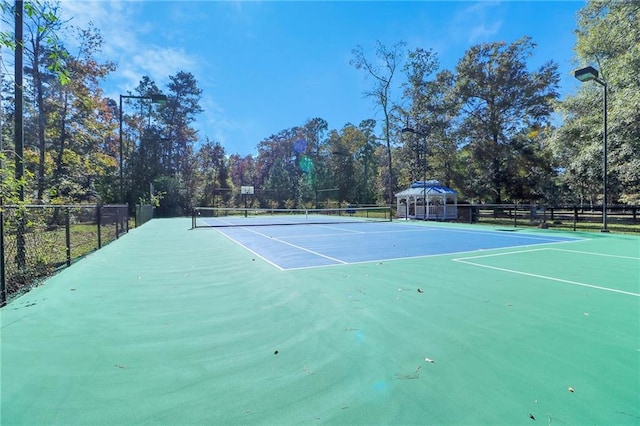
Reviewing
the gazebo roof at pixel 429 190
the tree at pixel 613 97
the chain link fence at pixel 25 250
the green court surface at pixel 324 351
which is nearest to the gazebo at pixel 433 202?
the gazebo roof at pixel 429 190

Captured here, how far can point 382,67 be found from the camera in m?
28.4

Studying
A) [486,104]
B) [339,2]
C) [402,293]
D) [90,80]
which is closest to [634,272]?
[402,293]

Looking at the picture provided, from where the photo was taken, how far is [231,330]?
3016mm

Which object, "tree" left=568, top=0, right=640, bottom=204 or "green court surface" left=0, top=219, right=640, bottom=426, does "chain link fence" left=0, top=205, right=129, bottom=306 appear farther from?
"tree" left=568, top=0, right=640, bottom=204

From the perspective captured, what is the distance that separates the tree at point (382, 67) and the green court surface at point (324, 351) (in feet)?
77.3

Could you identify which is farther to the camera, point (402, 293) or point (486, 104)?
point (486, 104)

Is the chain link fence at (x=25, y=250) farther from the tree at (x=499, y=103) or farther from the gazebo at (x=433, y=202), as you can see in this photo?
the tree at (x=499, y=103)

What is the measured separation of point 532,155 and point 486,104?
552 centimetres

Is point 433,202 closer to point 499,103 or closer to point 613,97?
point 499,103

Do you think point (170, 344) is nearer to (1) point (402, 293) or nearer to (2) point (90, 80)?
(1) point (402, 293)

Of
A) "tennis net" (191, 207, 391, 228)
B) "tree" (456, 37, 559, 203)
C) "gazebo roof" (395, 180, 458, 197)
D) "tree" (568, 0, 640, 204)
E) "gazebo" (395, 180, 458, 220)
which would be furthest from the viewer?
"tree" (456, 37, 559, 203)

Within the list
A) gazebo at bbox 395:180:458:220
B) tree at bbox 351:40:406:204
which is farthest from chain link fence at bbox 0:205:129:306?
tree at bbox 351:40:406:204

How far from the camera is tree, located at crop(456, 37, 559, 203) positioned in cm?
2425

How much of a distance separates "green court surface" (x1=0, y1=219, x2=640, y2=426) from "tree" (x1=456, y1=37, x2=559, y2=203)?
894 inches
